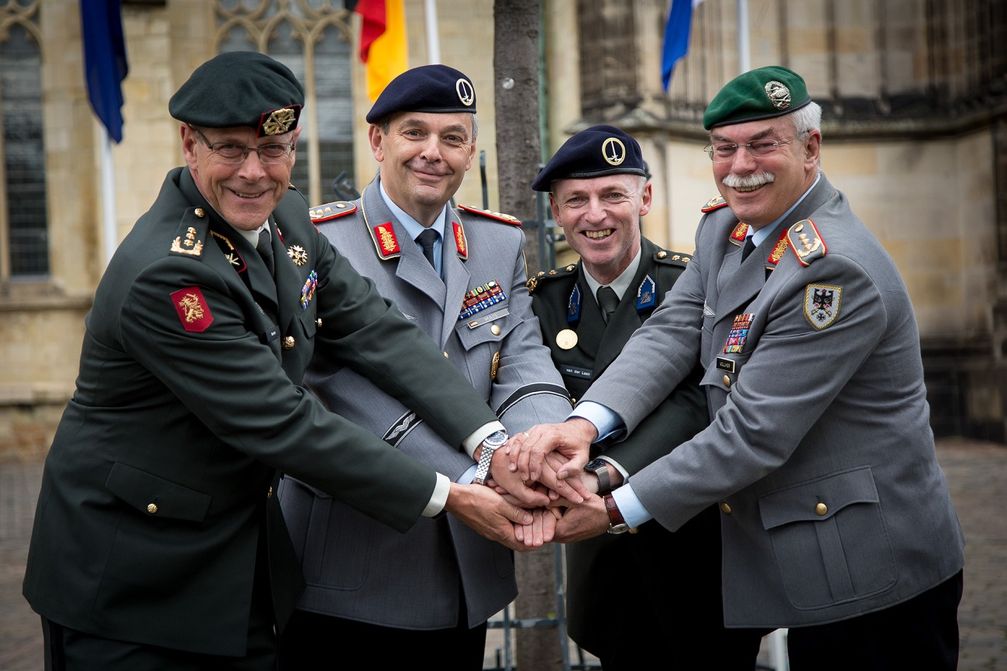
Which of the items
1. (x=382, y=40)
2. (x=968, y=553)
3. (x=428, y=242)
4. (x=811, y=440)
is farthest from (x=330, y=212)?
(x=968, y=553)

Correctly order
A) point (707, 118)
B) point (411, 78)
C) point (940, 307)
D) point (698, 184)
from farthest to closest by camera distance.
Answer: point (940, 307), point (698, 184), point (411, 78), point (707, 118)

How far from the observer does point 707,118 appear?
322cm

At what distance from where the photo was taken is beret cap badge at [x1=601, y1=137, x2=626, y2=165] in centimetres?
370

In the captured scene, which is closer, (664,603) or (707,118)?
(707,118)

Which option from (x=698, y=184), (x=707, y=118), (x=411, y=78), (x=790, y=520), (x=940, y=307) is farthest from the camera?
(x=940, y=307)

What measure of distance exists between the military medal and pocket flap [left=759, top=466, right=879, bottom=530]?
37.7 inches

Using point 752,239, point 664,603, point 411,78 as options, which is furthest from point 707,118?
point 664,603

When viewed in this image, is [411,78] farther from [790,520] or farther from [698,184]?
[698,184]

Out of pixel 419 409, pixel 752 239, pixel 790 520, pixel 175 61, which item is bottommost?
pixel 790 520

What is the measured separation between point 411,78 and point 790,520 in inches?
69.3

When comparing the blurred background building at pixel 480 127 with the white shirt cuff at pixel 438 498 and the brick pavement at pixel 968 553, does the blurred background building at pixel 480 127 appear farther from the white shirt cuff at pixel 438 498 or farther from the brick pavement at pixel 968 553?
the white shirt cuff at pixel 438 498

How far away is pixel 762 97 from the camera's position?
3064mm

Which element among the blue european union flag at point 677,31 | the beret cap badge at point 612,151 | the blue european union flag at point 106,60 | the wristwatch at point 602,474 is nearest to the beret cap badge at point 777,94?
the beret cap badge at point 612,151

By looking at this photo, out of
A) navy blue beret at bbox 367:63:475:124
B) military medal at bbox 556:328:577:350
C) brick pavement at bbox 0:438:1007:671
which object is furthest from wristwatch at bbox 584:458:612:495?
brick pavement at bbox 0:438:1007:671
